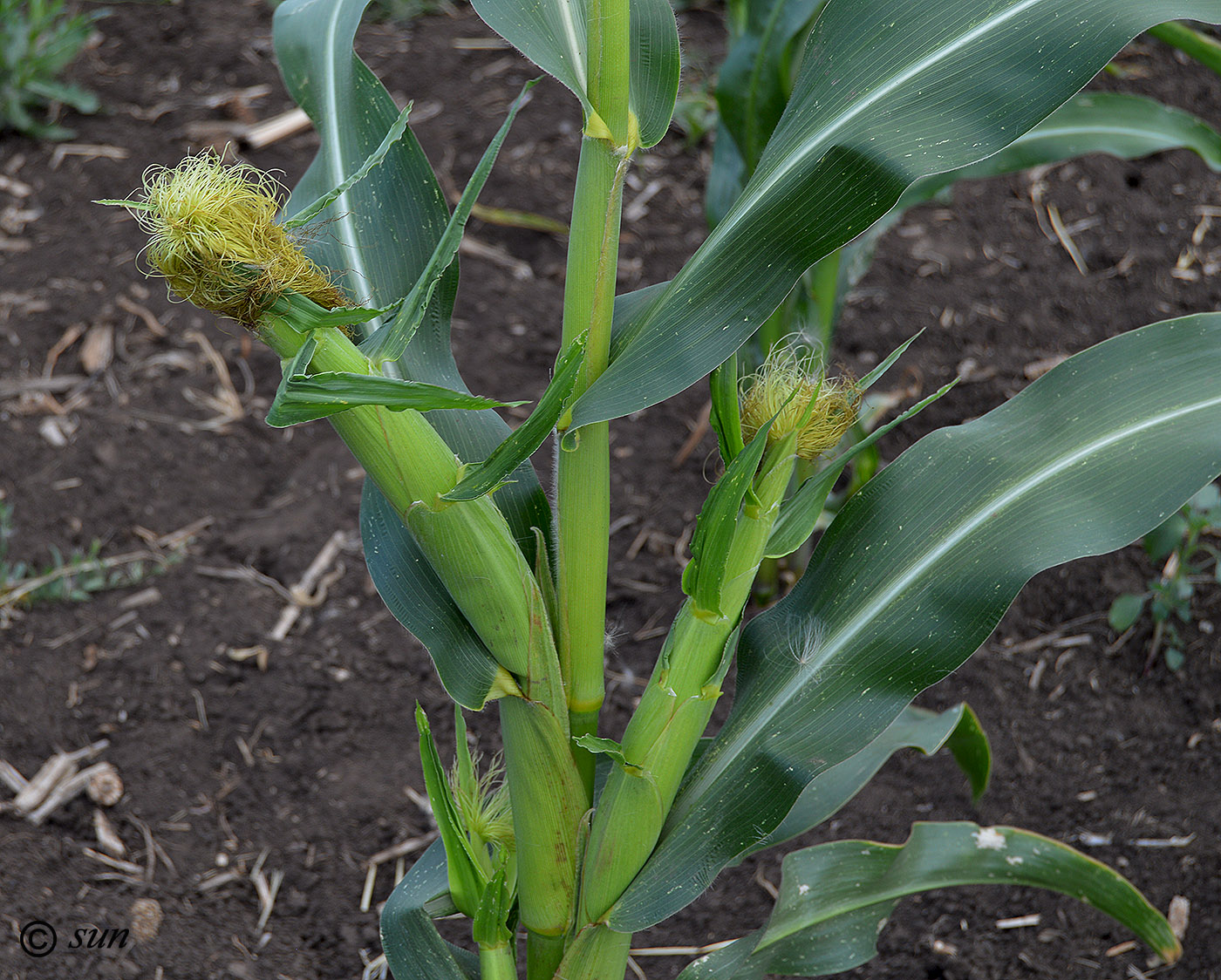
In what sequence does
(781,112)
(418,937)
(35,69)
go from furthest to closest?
(35,69), (781,112), (418,937)

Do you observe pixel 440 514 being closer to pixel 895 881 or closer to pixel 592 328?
pixel 592 328

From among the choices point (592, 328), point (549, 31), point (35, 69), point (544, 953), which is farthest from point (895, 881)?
point (35, 69)

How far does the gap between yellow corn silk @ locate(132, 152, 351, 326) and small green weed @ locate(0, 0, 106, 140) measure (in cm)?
263

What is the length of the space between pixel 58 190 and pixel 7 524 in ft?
3.95

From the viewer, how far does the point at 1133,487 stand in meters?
0.98

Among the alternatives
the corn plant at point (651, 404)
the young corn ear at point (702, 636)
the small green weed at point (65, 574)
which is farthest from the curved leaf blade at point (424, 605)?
the small green weed at point (65, 574)

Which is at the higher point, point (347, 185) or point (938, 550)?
point (347, 185)

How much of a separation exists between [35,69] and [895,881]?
10.3ft

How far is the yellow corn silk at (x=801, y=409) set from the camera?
930mm

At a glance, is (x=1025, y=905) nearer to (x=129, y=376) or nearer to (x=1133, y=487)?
(x=1133, y=487)

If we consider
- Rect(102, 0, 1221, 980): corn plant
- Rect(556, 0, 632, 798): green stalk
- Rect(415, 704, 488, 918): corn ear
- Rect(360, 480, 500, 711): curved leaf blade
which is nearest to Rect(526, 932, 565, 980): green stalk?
Rect(102, 0, 1221, 980): corn plant

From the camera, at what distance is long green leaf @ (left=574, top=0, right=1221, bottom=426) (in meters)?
0.85

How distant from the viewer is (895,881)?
1257 mm

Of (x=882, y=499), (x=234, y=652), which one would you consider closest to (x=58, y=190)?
(x=234, y=652)
